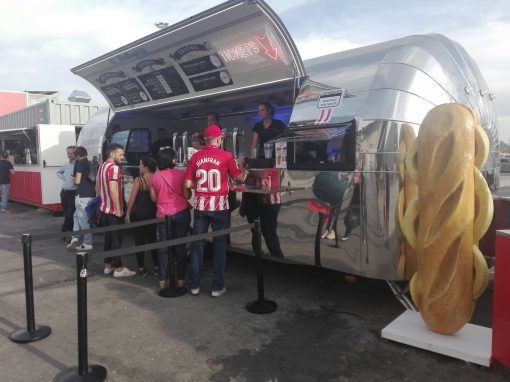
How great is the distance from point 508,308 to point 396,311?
138 cm

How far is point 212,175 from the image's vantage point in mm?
4348

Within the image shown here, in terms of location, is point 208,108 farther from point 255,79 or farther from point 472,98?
point 472,98

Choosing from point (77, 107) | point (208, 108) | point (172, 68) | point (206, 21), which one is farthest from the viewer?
point (77, 107)

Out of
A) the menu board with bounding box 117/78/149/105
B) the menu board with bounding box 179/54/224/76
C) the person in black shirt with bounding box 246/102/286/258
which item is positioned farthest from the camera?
the menu board with bounding box 117/78/149/105

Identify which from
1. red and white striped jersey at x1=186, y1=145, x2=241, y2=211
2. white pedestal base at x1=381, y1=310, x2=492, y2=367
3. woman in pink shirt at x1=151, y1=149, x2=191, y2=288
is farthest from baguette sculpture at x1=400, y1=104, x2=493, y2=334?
woman in pink shirt at x1=151, y1=149, x2=191, y2=288

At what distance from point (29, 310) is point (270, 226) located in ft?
7.60

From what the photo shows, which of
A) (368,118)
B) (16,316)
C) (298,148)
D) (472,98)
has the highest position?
(472,98)

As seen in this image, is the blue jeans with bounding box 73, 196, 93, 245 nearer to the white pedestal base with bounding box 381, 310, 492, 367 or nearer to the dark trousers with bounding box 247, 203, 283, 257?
the dark trousers with bounding box 247, 203, 283, 257

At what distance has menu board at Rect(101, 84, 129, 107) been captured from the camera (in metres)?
6.35

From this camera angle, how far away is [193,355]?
3314mm

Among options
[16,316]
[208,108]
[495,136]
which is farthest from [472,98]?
[16,316]

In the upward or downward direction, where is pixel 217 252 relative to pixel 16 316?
upward

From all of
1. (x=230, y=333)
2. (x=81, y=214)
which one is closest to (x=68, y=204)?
(x=81, y=214)

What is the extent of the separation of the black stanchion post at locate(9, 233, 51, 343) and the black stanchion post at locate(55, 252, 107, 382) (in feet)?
2.51
